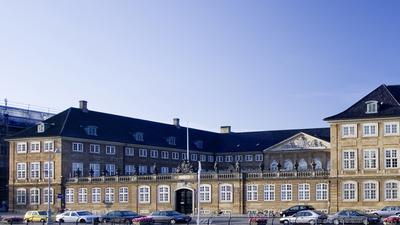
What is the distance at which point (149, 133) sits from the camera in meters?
106

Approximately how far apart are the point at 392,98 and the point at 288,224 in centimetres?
2112

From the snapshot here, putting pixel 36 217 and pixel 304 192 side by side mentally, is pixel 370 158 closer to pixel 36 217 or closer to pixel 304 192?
pixel 304 192

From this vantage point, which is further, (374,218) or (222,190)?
(222,190)

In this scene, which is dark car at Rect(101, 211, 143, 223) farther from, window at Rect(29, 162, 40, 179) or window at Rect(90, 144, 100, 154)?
window at Rect(29, 162, 40, 179)

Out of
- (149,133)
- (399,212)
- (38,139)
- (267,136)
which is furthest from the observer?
(267,136)

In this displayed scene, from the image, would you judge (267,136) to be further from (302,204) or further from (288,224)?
(288,224)

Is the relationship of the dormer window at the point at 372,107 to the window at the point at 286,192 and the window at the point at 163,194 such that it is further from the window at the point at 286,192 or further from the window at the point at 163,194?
the window at the point at 163,194

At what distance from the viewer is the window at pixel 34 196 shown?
301 feet

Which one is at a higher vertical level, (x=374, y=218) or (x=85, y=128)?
(x=85, y=128)

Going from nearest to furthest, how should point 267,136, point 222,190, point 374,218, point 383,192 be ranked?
point 374,218 → point 383,192 → point 222,190 → point 267,136

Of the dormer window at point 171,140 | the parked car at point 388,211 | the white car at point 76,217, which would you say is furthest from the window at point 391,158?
the dormer window at point 171,140

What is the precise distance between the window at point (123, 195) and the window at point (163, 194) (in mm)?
4023

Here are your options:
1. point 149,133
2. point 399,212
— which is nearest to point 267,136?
point 149,133

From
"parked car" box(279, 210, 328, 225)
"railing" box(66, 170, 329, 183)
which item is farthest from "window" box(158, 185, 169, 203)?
"parked car" box(279, 210, 328, 225)
